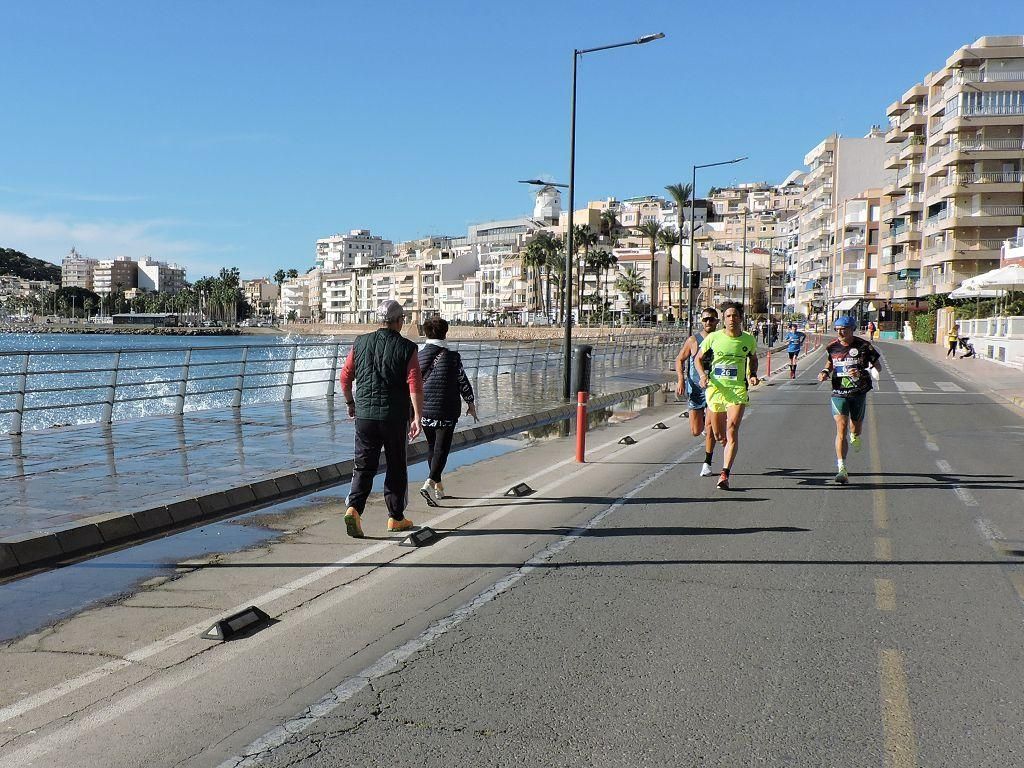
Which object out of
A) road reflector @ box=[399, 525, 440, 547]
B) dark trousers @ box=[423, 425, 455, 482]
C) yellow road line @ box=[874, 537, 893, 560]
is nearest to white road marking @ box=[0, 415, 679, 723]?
road reflector @ box=[399, 525, 440, 547]

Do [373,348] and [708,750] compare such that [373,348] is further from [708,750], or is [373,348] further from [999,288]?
[999,288]

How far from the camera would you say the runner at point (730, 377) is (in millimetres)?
10305

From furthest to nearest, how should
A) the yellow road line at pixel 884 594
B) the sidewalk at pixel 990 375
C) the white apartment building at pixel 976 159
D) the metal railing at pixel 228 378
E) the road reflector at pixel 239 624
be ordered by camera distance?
the white apartment building at pixel 976 159 → the sidewalk at pixel 990 375 → the metal railing at pixel 228 378 → the yellow road line at pixel 884 594 → the road reflector at pixel 239 624

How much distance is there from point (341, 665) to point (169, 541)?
361 cm

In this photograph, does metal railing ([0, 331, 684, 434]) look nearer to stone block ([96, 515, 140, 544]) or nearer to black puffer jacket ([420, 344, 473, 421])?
stone block ([96, 515, 140, 544])

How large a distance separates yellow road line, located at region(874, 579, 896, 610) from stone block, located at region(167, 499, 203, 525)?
5.73 metres

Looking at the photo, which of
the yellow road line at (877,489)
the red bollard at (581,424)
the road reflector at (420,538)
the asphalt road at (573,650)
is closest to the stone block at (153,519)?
the asphalt road at (573,650)

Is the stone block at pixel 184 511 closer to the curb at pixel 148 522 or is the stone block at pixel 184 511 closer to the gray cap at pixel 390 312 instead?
the curb at pixel 148 522

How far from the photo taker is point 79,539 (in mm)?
7523

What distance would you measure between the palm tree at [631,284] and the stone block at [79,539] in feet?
421

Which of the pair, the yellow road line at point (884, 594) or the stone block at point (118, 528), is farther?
the stone block at point (118, 528)

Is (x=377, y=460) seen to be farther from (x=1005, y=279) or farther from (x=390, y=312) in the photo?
(x=1005, y=279)

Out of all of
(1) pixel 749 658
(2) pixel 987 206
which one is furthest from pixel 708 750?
(2) pixel 987 206

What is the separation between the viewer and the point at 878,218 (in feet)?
344
